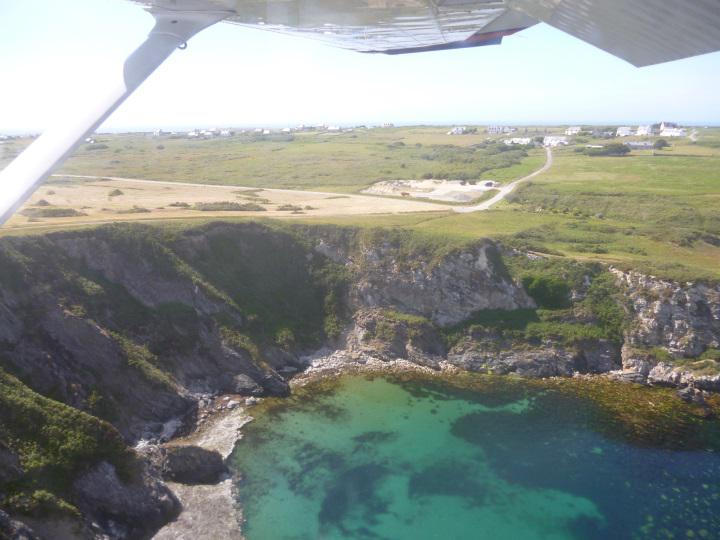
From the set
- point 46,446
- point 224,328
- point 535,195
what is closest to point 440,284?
point 224,328

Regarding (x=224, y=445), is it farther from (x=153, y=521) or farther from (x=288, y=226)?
(x=288, y=226)

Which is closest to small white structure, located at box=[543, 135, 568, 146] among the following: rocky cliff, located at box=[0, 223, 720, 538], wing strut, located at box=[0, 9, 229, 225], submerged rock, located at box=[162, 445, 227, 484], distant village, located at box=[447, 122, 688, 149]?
distant village, located at box=[447, 122, 688, 149]

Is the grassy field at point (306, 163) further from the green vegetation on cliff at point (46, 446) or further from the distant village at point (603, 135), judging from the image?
the green vegetation on cliff at point (46, 446)

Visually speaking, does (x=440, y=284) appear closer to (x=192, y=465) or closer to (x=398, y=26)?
(x=192, y=465)

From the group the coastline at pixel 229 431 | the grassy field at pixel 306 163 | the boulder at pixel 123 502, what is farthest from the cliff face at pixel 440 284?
the grassy field at pixel 306 163

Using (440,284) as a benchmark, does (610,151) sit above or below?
above

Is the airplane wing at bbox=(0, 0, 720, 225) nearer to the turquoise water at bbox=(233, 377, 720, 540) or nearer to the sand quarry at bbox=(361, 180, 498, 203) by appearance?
the turquoise water at bbox=(233, 377, 720, 540)

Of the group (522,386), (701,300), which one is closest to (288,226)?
(522,386)
